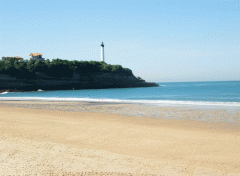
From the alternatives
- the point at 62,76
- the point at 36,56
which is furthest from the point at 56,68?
the point at 36,56

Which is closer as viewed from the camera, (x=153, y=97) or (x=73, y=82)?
(x=153, y=97)

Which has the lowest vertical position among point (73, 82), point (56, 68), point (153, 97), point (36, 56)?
point (153, 97)

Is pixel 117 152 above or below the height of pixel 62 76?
below

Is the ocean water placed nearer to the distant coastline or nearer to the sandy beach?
the sandy beach

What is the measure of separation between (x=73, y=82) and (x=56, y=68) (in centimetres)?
1158

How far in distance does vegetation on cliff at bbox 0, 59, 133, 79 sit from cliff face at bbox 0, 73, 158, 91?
297cm

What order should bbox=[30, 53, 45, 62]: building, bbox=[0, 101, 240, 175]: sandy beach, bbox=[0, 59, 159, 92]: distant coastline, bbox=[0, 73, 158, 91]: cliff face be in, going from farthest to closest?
bbox=[30, 53, 45, 62]: building
bbox=[0, 59, 159, 92]: distant coastline
bbox=[0, 73, 158, 91]: cliff face
bbox=[0, 101, 240, 175]: sandy beach

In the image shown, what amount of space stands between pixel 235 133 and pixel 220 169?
17.0 ft

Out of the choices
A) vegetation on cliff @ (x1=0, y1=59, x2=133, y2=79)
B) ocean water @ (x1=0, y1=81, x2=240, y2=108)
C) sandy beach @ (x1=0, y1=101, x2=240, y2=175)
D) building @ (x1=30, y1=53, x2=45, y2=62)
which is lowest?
ocean water @ (x1=0, y1=81, x2=240, y2=108)

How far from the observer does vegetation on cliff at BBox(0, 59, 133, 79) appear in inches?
3740

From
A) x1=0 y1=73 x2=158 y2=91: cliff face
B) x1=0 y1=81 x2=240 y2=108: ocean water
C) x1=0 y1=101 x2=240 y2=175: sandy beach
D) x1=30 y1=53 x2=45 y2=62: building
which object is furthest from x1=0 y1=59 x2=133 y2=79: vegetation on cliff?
x1=0 y1=101 x2=240 y2=175: sandy beach

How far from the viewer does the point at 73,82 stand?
362 ft

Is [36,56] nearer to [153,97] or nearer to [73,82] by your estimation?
[73,82]

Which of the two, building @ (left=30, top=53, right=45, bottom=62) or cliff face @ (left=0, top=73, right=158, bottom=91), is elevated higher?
building @ (left=30, top=53, right=45, bottom=62)
